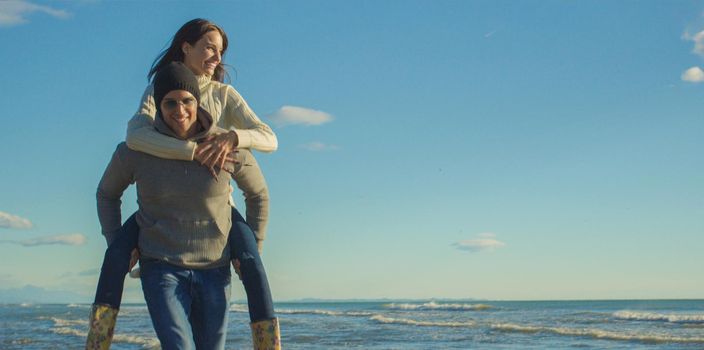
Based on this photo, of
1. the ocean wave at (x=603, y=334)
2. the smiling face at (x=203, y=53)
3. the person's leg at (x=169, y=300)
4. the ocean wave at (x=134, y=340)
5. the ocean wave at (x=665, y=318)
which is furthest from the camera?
the ocean wave at (x=665, y=318)

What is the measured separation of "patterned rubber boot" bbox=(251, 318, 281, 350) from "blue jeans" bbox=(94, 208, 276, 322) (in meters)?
0.02

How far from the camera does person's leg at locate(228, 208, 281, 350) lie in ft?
8.65

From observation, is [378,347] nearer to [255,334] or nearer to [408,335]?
[408,335]

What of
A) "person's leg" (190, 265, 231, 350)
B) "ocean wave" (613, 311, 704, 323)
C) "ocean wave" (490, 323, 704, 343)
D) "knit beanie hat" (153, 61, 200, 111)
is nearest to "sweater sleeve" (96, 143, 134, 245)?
"knit beanie hat" (153, 61, 200, 111)

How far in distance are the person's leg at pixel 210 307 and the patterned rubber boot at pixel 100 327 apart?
0.27 m

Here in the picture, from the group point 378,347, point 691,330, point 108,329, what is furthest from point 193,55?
point 691,330

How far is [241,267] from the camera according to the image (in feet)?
8.66

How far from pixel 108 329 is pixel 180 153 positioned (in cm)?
62

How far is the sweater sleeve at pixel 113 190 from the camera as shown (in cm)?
262

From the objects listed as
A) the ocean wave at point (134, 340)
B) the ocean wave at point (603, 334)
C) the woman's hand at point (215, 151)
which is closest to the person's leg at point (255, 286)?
the woman's hand at point (215, 151)

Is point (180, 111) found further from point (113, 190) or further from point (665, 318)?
point (665, 318)

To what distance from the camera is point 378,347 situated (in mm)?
11688

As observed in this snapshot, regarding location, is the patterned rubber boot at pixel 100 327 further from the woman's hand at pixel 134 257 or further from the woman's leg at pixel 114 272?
the woman's hand at pixel 134 257

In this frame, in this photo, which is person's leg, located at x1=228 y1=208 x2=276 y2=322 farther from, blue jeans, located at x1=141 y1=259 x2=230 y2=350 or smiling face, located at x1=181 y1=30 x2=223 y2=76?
smiling face, located at x1=181 y1=30 x2=223 y2=76
